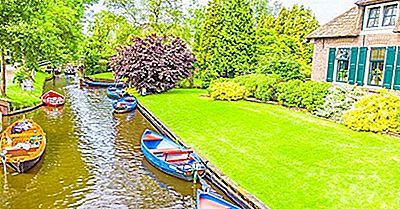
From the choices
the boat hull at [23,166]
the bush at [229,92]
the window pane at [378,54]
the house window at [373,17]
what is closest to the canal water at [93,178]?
the boat hull at [23,166]

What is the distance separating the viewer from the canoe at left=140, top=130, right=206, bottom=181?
12.3 metres

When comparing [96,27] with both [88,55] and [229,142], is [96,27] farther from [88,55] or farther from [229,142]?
[229,142]

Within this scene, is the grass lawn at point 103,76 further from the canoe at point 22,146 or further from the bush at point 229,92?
the canoe at point 22,146

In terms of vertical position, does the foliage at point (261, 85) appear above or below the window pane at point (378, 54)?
below

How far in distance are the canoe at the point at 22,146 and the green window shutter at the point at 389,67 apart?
55.2 ft

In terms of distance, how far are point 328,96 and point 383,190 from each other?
31.8 ft

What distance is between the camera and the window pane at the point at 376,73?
19.9 m

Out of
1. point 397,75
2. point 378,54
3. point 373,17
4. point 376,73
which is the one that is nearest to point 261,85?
point 376,73

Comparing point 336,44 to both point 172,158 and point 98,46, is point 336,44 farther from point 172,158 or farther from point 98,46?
point 98,46

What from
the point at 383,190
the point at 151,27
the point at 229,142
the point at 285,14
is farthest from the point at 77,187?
the point at 285,14

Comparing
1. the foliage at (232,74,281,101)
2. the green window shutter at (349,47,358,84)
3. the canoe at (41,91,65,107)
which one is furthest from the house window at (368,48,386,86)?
the canoe at (41,91,65,107)

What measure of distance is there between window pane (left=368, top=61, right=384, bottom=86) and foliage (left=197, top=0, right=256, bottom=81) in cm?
1426

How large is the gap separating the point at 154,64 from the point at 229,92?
6.80 metres

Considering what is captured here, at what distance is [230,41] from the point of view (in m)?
33.5
